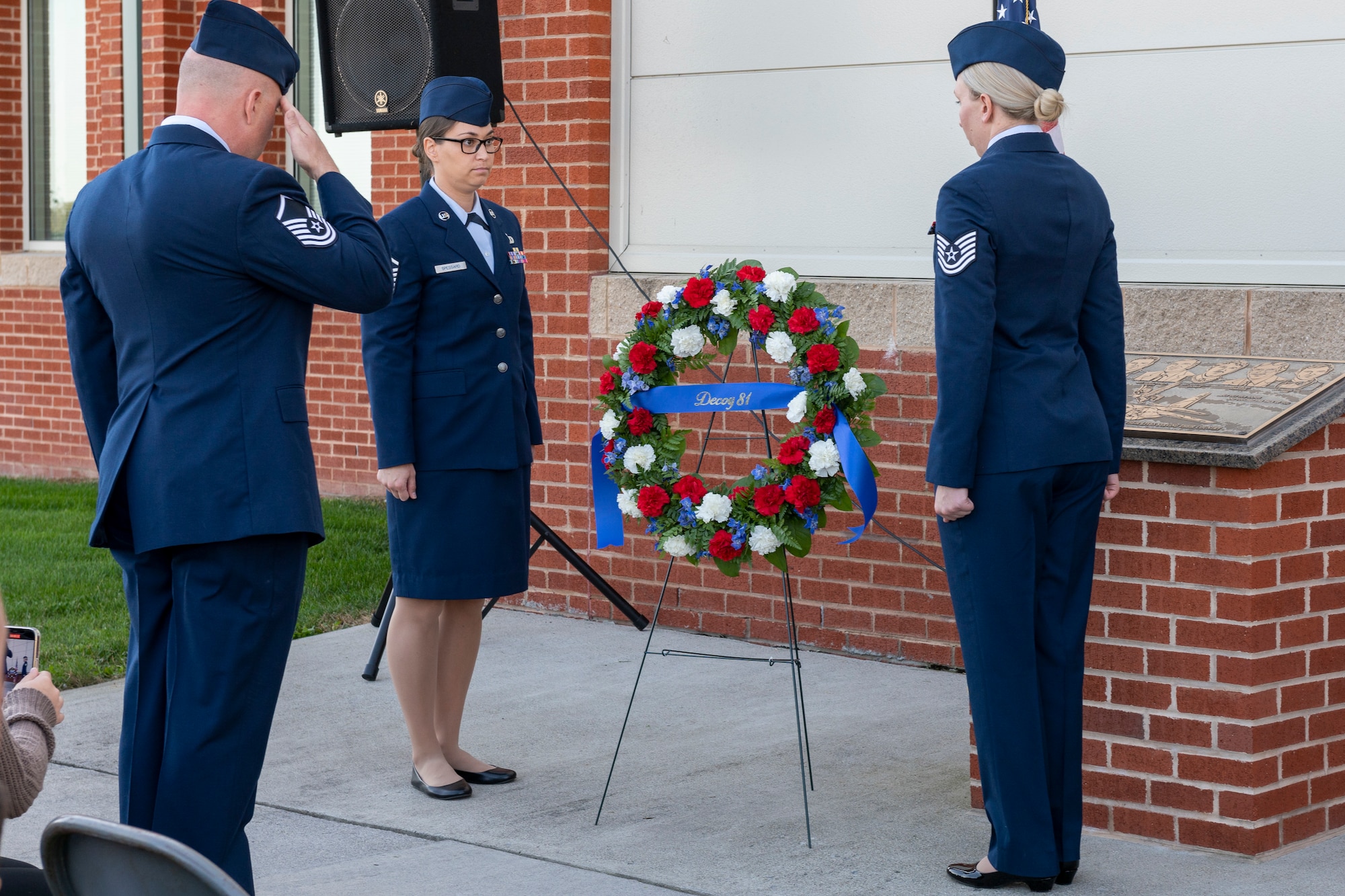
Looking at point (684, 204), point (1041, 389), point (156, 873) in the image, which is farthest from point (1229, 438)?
point (684, 204)

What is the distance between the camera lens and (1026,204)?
12.0 feet

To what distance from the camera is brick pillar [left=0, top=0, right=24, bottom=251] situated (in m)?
12.1

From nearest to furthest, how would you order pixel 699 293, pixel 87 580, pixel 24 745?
pixel 24 745 → pixel 699 293 → pixel 87 580

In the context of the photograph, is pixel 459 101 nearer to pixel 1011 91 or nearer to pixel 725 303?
pixel 725 303

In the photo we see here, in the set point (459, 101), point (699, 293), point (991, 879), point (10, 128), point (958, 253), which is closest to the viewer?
point (958, 253)

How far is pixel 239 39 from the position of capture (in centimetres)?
318

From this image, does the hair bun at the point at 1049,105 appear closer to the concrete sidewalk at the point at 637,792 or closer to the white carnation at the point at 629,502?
the white carnation at the point at 629,502

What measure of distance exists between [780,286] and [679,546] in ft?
2.51

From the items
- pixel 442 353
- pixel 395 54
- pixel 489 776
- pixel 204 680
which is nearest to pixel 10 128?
pixel 395 54

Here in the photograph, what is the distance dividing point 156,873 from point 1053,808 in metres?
2.66

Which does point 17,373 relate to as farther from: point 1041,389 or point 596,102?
point 1041,389

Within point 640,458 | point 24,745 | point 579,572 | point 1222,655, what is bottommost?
point 579,572

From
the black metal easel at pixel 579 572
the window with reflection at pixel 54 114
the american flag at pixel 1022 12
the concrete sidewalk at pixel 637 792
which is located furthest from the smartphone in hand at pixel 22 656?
the window with reflection at pixel 54 114

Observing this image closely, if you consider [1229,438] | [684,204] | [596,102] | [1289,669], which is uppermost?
[596,102]
